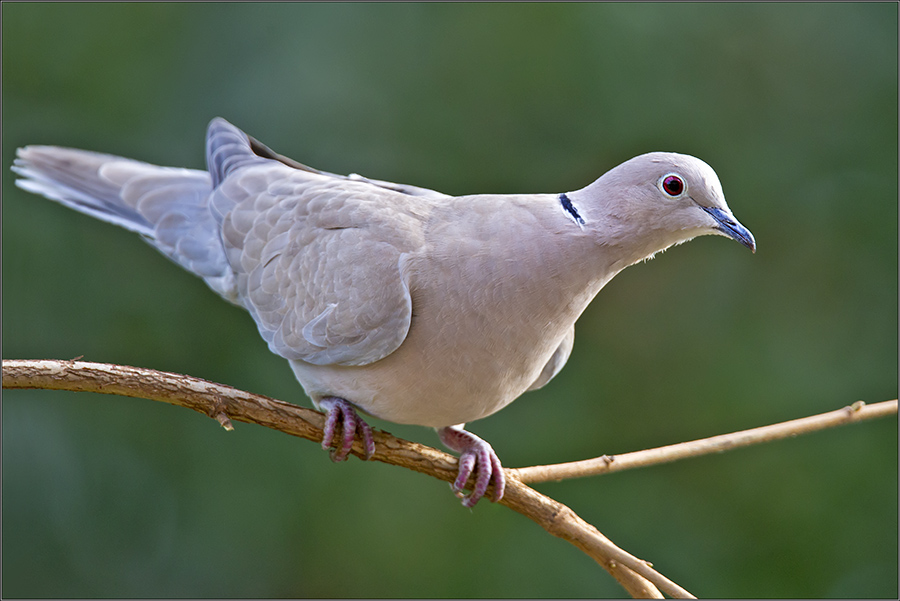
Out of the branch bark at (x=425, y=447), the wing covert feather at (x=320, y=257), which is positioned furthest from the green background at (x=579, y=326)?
the branch bark at (x=425, y=447)

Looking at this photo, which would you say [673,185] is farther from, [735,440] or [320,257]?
[320,257]

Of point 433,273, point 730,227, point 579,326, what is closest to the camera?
point 730,227

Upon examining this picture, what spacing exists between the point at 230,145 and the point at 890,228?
2706 mm

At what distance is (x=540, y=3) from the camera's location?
134 inches

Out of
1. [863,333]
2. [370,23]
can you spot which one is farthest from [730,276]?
[370,23]

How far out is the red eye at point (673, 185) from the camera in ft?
4.90

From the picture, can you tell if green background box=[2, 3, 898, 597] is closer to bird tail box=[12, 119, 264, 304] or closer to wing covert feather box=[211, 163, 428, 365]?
bird tail box=[12, 119, 264, 304]

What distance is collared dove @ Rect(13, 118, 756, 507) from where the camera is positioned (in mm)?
1549

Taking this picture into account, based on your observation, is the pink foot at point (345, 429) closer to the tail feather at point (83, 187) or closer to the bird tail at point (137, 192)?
the bird tail at point (137, 192)

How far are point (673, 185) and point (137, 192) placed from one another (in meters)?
1.51

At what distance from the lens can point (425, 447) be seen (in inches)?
72.2

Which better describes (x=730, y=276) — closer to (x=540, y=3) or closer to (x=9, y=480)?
(x=540, y=3)

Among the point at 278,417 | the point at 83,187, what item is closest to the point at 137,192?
the point at 83,187

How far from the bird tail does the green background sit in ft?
3.21
